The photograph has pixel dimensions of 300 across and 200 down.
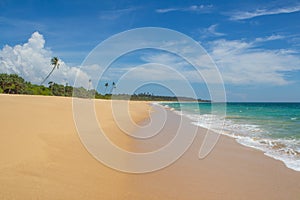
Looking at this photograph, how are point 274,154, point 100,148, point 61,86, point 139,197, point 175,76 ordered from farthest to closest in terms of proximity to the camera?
point 61,86 → point 175,76 → point 274,154 → point 100,148 → point 139,197

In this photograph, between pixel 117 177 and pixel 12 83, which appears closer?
pixel 117 177

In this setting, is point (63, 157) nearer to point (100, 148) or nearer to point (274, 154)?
point (100, 148)

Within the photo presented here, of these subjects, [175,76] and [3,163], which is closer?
[3,163]

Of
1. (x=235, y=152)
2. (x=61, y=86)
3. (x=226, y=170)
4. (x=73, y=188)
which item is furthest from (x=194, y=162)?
(x=61, y=86)

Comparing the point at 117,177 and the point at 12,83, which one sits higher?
the point at 12,83

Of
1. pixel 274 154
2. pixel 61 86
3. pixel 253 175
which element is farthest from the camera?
pixel 61 86

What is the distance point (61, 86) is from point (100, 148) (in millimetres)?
75714

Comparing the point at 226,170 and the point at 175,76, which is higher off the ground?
the point at 175,76

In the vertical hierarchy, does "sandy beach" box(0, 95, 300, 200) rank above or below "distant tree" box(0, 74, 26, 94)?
below

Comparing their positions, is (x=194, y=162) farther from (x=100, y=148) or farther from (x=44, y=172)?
(x=44, y=172)

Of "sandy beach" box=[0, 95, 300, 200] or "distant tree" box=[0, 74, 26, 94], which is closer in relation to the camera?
"sandy beach" box=[0, 95, 300, 200]

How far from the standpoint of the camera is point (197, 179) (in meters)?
5.49

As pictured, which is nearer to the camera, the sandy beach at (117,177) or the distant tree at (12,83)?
the sandy beach at (117,177)

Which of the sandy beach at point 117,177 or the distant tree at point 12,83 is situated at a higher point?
the distant tree at point 12,83
